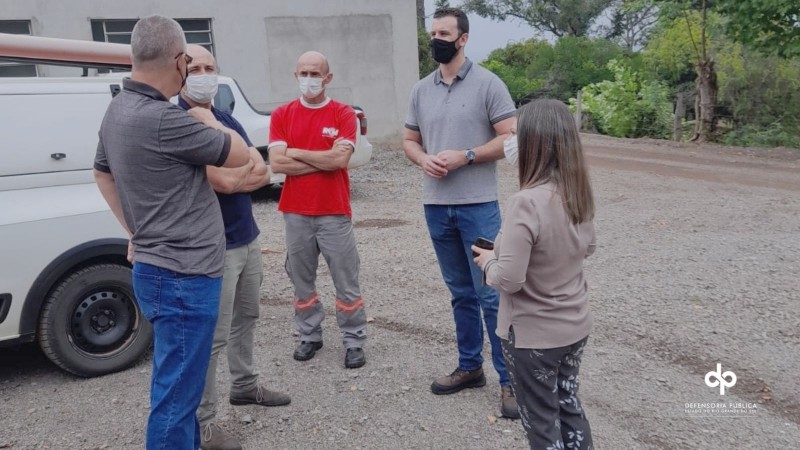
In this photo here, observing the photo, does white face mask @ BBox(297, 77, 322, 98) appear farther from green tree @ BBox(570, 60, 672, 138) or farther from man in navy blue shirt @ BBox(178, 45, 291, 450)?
green tree @ BBox(570, 60, 672, 138)

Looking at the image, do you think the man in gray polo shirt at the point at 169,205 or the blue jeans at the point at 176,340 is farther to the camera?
the blue jeans at the point at 176,340

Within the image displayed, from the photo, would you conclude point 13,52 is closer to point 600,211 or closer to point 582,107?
point 600,211

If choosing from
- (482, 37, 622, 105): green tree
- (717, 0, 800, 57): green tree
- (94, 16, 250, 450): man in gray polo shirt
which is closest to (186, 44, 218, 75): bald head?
(94, 16, 250, 450): man in gray polo shirt

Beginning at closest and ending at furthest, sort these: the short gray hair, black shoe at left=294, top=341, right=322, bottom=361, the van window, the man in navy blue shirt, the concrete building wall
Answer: the short gray hair
the man in navy blue shirt
black shoe at left=294, top=341, right=322, bottom=361
the van window
the concrete building wall

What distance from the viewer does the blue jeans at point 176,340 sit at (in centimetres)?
269

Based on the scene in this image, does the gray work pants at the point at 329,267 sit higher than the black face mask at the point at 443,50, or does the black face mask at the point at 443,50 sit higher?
the black face mask at the point at 443,50

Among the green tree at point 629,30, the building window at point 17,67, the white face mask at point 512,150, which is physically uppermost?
the green tree at point 629,30

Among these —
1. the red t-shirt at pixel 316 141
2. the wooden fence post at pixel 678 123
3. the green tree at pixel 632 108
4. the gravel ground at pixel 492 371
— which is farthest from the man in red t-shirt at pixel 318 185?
the green tree at pixel 632 108

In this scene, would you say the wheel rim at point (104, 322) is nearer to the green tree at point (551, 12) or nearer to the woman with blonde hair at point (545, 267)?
the woman with blonde hair at point (545, 267)

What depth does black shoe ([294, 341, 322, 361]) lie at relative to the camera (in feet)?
15.2

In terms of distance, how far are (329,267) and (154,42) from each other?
2.24 m

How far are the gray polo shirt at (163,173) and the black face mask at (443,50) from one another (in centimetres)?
161

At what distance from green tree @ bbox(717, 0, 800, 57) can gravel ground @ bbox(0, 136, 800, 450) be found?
6.75 metres

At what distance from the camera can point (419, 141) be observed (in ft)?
13.6
